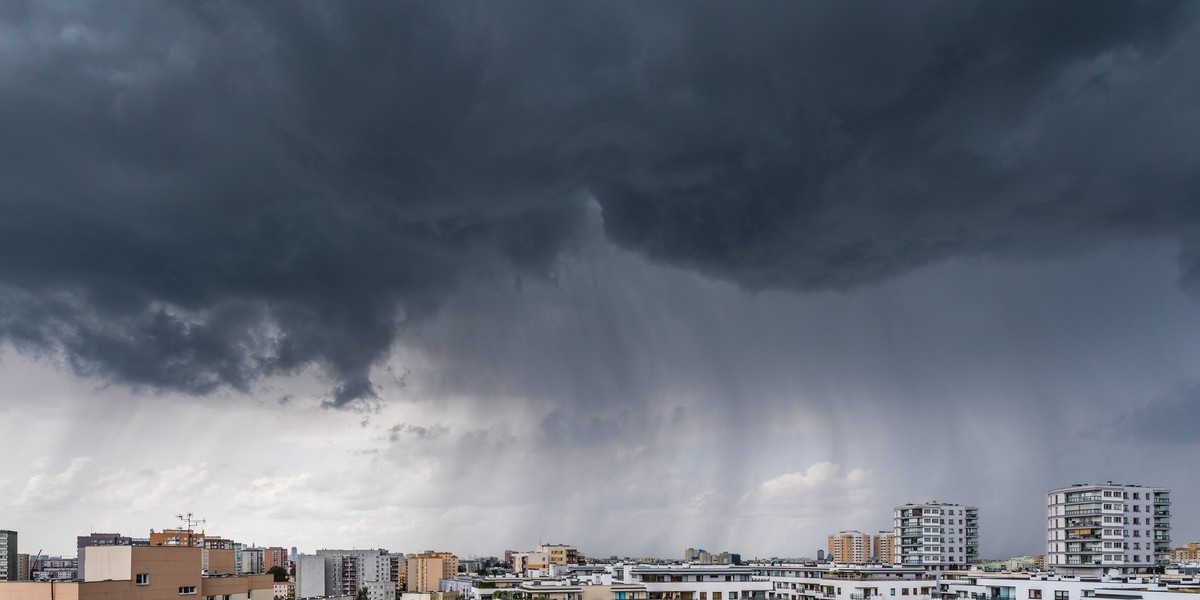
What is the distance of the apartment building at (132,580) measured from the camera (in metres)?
44.8

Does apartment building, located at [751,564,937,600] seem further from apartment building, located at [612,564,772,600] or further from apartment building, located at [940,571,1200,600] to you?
apartment building, located at [940,571,1200,600]

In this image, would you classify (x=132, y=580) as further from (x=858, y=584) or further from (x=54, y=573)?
(x=858, y=584)

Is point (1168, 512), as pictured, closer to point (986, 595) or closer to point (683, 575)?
point (986, 595)

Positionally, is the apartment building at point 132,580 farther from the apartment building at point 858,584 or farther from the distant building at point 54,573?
the apartment building at point 858,584

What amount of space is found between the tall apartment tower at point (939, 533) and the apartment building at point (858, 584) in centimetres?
4387

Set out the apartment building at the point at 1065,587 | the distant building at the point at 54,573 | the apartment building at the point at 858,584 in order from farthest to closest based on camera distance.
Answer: the apartment building at the point at 858,584 → the apartment building at the point at 1065,587 → the distant building at the point at 54,573

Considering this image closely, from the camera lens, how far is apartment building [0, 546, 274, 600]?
44.8 m

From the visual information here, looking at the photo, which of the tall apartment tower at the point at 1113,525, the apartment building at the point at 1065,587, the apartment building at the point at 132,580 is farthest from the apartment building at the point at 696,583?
the apartment building at the point at 132,580

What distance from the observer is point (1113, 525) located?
350 ft

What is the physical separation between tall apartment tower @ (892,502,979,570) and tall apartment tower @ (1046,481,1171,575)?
25943 millimetres

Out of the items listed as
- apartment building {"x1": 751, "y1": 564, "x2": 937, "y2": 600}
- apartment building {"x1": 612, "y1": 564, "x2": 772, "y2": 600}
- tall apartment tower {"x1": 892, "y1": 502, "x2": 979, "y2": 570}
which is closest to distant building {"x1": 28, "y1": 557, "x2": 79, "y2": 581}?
apartment building {"x1": 612, "y1": 564, "x2": 772, "y2": 600}

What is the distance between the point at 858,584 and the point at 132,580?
68.6 m

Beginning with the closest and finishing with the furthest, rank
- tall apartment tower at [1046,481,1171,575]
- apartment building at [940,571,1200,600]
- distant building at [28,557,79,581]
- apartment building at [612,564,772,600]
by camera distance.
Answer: distant building at [28,557,79,581] → apartment building at [940,571,1200,600] → apartment building at [612,564,772,600] → tall apartment tower at [1046,481,1171,575]

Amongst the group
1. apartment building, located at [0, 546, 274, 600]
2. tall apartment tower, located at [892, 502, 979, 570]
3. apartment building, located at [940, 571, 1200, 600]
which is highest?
apartment building, located at [0, 546, 274, 600]
